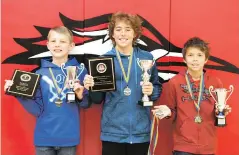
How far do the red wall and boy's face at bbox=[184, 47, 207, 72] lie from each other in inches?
16.8

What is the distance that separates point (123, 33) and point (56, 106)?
0.83 m

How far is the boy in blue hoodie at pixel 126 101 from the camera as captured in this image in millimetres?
2740

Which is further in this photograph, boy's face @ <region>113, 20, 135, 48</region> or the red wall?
the red wall

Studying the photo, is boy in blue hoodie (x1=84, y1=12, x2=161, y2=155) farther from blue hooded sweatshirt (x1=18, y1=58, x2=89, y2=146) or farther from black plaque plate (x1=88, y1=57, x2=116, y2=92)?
blue hooded sweatshirt (x1=18, y1=58, x2=89, y2=146)

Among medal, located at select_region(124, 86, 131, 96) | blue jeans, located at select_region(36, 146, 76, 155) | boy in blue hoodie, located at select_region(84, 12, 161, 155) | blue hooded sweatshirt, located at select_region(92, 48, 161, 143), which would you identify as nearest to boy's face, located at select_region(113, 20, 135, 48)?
boy in blue hoodie, located at select_region(84, 12, 161, 155)

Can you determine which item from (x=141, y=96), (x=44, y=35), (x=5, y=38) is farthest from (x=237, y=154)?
(x=5, y=38)

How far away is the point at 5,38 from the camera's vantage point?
3146 mm

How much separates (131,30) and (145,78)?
0.44 metres

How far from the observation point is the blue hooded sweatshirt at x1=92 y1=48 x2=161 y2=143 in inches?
108

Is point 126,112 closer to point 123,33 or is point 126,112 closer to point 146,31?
point 123,33

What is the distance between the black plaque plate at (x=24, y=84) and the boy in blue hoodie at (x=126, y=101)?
1.67 feet

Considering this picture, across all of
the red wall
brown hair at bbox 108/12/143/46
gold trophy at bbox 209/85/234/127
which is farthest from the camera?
the red wall

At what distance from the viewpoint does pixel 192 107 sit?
2.77 m

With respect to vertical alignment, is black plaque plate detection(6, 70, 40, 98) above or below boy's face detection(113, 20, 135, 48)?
below
